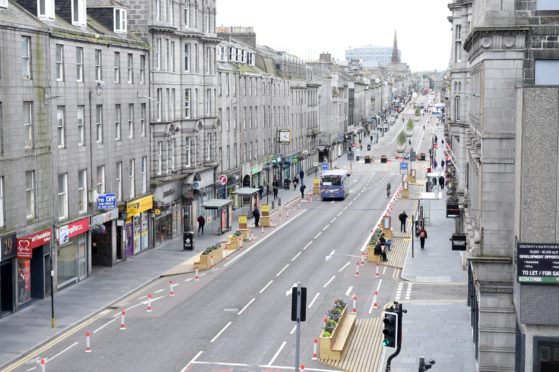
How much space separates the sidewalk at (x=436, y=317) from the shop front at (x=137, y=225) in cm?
1588

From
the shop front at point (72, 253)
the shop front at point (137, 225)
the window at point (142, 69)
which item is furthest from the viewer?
the window at point (142, 69)

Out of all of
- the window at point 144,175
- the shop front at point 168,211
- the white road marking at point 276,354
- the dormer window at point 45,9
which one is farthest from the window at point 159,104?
the white road marking at point 276,354

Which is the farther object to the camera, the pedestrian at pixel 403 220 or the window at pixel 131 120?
the pedestrian at pixel 403 220

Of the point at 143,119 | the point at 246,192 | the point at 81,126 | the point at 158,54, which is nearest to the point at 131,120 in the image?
the point at 143,119

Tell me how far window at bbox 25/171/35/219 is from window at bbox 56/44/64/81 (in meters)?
5.64

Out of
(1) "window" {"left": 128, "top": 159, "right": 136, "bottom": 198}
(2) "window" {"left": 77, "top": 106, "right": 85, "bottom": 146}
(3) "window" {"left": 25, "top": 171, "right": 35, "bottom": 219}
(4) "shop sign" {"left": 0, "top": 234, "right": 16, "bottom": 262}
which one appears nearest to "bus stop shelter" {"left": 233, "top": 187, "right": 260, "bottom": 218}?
(1) "window" {"left": 128, "top": 159, "right": 136, "bottom": 198}

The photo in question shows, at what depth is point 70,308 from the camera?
40656 millimetres

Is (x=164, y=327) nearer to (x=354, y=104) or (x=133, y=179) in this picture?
(x=133, y=179)

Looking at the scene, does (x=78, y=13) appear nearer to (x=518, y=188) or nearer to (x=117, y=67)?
(x=117, y=67)

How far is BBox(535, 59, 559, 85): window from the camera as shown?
2816 cm

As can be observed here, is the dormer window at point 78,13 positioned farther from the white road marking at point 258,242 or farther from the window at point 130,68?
the white road marking at point 258,242

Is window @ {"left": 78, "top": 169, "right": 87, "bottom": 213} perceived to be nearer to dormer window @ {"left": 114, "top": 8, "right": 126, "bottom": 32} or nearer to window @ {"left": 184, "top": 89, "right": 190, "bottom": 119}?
dormer window @ {"left": 114, "top": 8, "right": 126, "bottom": 32}

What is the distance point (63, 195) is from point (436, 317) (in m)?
19.0

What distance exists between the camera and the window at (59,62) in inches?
1775
